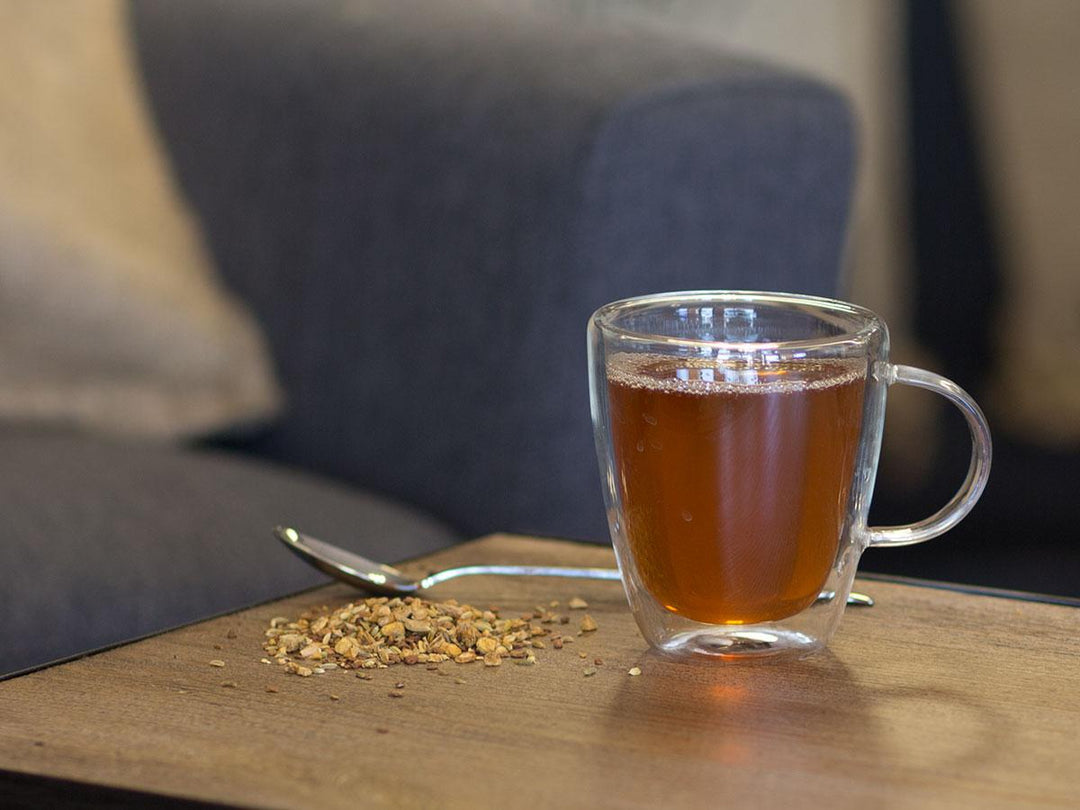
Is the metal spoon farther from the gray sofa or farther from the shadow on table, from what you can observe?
the gray sofa

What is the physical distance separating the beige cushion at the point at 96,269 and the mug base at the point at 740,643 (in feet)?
2.63

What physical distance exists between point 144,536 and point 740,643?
1.87ft

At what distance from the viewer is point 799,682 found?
0.58m

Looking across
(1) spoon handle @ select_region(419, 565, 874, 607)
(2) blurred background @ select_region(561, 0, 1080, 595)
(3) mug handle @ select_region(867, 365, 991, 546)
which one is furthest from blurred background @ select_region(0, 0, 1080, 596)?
(2) blurred background @ select_region(561, 0, 1080, 595)

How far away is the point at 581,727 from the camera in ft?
1.74

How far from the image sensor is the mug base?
24.5 inches

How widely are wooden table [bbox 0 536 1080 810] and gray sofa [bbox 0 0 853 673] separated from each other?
0.45 m

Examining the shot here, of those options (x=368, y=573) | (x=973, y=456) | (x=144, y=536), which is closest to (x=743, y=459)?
(x=973, y=456)

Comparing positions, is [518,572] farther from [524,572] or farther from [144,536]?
[144,536]

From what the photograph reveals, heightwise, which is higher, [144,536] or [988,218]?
[988,218]

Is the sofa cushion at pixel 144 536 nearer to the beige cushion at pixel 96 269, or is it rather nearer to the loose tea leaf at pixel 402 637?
the beige cushion at pixel 96 269

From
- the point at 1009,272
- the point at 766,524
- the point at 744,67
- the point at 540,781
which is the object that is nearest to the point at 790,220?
the point at 744,67

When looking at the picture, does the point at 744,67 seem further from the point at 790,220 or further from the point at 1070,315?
the point at 1070,315

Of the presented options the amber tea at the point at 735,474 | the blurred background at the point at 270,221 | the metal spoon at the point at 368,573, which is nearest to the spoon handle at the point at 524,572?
the metal spoon at the point at 368,573
